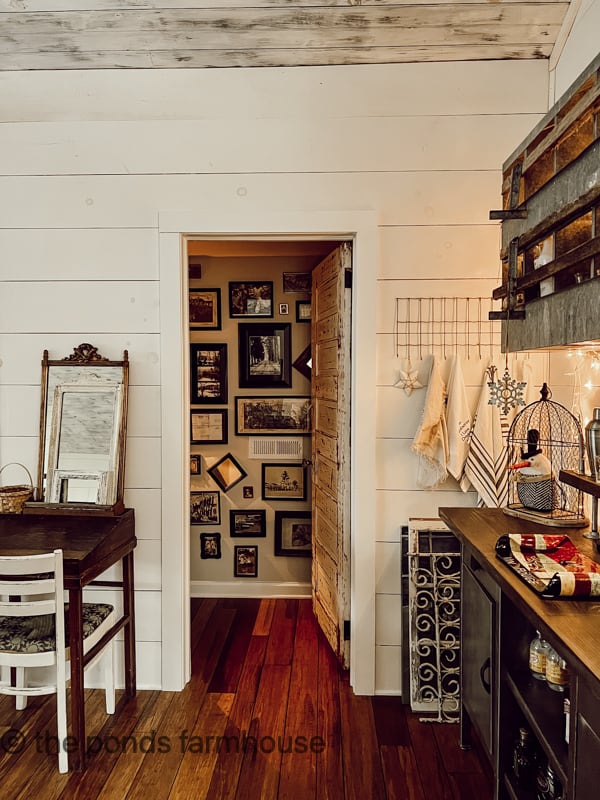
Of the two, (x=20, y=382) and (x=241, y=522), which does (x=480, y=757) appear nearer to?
(x=241, y=522)

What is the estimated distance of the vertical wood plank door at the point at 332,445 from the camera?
9.68ft

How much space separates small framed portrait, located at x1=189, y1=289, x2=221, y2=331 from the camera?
4059mm

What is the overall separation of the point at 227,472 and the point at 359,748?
6.81 ft

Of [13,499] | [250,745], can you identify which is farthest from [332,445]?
[13,499]

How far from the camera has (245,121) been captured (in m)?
2.72

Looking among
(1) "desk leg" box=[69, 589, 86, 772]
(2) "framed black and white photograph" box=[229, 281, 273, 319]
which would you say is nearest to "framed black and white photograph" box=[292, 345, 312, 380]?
(2) "framed black and white photograph" box=[229, 281, 273, 319]

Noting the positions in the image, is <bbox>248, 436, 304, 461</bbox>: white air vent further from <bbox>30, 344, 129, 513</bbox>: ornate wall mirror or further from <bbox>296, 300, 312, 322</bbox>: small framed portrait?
<bbox>30, 344, 129, 513</bbox>: ornate wall mirror

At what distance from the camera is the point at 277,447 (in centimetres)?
411

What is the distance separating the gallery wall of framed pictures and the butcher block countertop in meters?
1.92

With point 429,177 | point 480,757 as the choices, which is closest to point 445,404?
point 429,177

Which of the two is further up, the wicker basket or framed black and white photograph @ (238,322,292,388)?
framed black and white photograph @ (238,322,292,388)

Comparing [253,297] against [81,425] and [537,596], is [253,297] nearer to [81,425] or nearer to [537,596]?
[81,425]

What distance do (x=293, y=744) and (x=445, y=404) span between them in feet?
4.99

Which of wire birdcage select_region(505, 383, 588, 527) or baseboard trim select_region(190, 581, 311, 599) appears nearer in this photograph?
wire birdcage select_region(505, 383, 588, 527)
